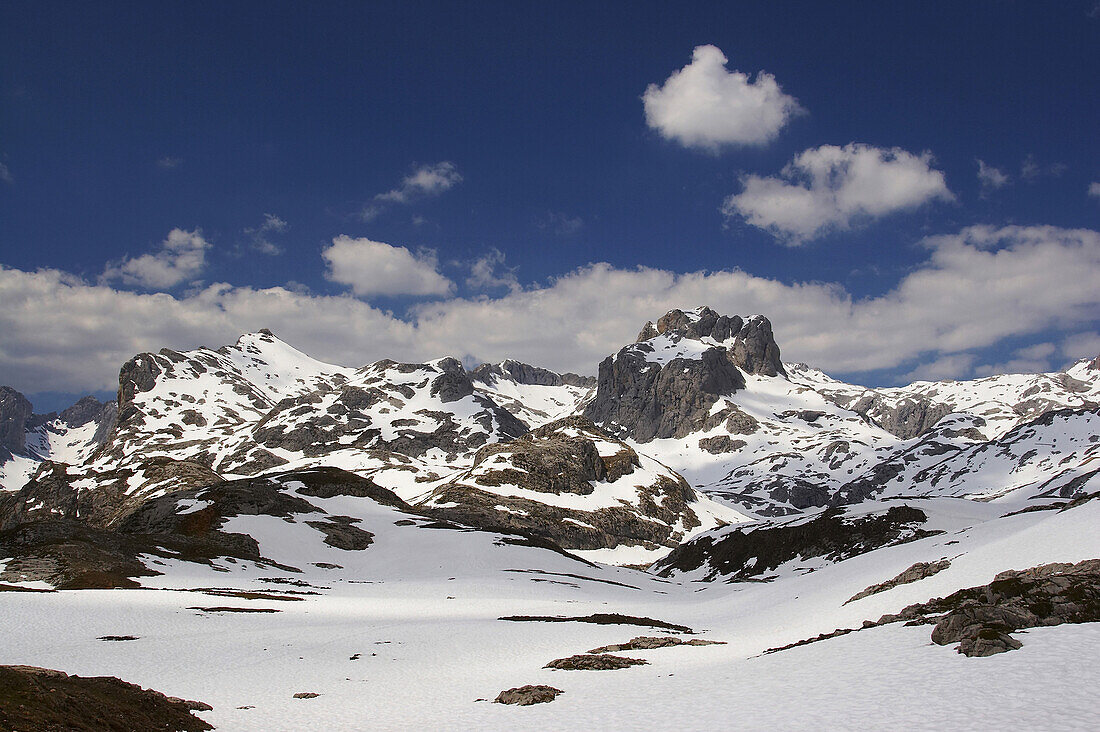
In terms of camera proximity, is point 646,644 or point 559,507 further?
point 559,507

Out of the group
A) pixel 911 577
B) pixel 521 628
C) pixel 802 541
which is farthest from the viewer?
pixel 802 541

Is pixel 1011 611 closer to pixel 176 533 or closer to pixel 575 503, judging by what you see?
pixel 176 533

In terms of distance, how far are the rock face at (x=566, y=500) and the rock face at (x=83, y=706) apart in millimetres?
124809

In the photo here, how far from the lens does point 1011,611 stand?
69.4ft

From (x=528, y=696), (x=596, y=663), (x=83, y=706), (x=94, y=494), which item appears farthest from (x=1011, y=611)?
(x=94, y=494)

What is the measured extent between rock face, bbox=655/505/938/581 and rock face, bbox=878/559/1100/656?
6264cm

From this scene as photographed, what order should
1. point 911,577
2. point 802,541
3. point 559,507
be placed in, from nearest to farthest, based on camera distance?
1. point 911,577
2. point 802,541
3. point 559,507

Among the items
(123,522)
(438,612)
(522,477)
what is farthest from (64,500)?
(438,612)

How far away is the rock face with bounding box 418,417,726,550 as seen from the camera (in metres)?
160

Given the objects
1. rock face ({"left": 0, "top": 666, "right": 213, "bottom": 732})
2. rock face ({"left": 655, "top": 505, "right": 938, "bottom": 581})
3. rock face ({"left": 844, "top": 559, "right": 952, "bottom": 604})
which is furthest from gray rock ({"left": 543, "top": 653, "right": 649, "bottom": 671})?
rock face ({"left": 655, "top": 505, "right": 938, "bottom": 581})

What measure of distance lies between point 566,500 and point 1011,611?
158468 mm

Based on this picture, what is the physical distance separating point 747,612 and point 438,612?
24513 millimetres

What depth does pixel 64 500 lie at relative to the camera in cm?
14438

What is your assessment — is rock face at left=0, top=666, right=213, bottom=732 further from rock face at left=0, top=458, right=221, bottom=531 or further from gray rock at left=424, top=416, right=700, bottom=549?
rock face at left=0, top=458, right=221, bottom=531
